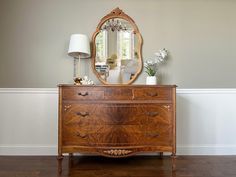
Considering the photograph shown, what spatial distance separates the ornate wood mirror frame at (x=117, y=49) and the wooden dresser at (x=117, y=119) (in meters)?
0.58

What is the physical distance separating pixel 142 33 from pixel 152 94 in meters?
1.00

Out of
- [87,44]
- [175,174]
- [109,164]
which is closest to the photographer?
[175,174]

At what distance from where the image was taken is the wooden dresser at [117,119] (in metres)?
2.16

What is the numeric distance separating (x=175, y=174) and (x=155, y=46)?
5.21 ft

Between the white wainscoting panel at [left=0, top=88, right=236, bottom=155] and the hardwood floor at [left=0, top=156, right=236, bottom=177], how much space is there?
14cm

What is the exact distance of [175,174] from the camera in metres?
2.11

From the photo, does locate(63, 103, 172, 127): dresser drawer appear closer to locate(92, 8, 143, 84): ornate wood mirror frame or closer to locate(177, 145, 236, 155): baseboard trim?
locate(92, 8, 143, 84): ornate wood mirror frame

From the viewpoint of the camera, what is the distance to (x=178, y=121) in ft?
9.13

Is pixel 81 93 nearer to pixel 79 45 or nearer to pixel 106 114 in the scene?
pixel 106 114

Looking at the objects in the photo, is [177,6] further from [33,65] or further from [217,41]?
[33,65]

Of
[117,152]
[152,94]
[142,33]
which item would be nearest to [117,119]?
[117,152]

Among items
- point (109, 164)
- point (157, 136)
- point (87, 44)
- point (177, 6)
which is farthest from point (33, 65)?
point (177, 6)

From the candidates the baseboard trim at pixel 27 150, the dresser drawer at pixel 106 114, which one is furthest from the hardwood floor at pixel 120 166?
the dresser drawer at pixel 106 114

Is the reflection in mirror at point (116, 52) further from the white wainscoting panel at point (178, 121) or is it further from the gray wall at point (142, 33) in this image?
the white wainscoting panel at point (178, 121)
